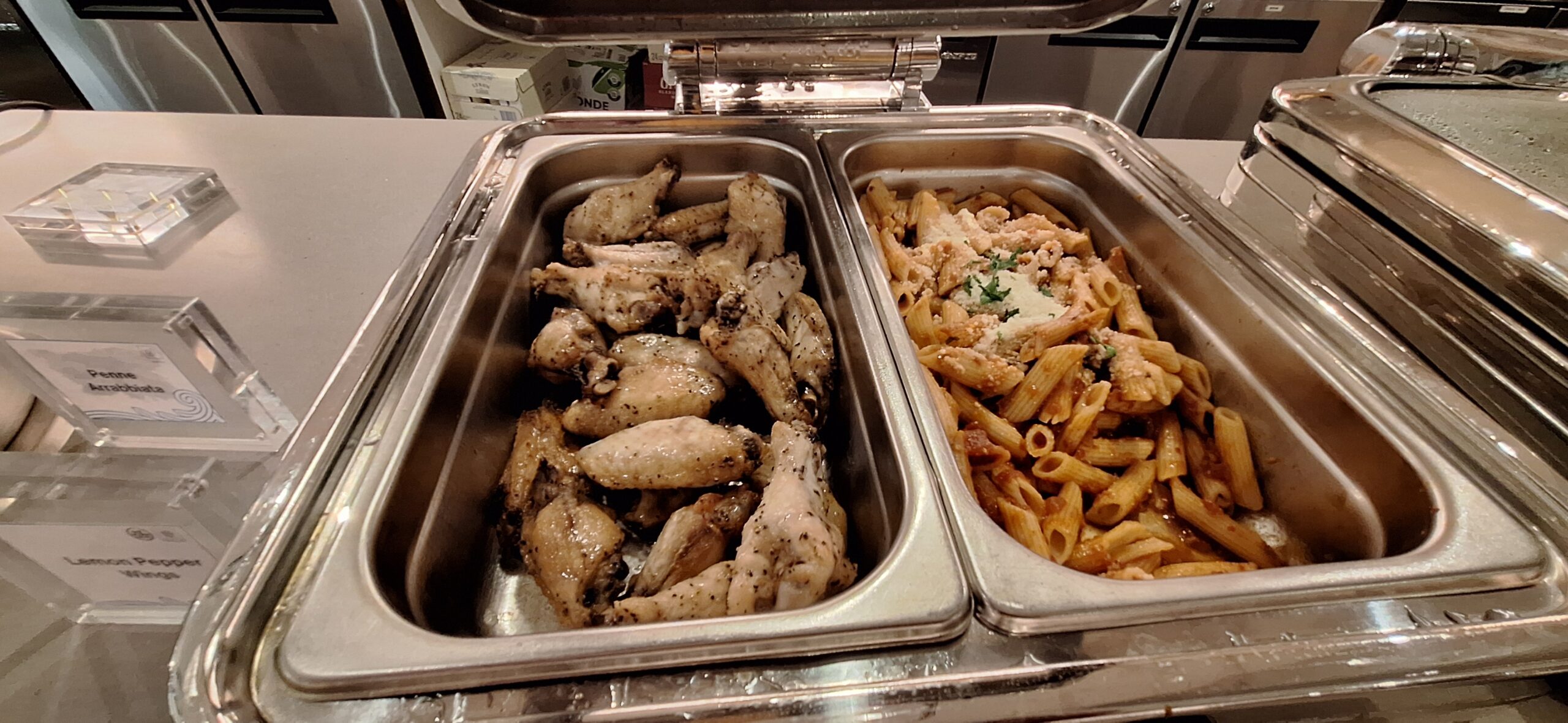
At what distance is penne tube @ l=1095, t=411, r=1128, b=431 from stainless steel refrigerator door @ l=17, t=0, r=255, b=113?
18.1ft

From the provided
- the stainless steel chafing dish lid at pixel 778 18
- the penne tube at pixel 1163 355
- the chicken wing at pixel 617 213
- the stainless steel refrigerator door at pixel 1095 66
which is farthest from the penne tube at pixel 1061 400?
the stainless steel refrigerator door at pixel 1095 66

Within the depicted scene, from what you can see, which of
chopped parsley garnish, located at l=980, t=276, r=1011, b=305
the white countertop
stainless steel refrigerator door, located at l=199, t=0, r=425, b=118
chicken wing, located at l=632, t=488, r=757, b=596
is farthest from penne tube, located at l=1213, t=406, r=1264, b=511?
stainless steel refrigerator door, located at l=199, t=0, r=425, b=118

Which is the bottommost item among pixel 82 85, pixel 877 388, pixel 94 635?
pixel 82 85

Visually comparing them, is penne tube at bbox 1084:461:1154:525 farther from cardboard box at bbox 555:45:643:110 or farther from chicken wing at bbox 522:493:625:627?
cardboard box at bbox 555:45:643:110

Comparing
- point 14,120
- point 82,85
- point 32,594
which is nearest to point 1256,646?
point 32,594

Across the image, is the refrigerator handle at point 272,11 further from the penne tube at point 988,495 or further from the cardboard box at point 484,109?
the penne tube at point 988,495

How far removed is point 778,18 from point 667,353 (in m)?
0.98

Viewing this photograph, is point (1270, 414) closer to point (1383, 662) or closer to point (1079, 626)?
point (1383, 662)

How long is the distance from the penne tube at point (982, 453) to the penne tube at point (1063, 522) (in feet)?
0.39

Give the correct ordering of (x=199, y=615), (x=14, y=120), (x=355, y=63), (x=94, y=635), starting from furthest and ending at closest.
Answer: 1. (x=355, y=63)
2. (x=14, y=120)
3. (x=94, y=635)
4. (x=199, y=615)

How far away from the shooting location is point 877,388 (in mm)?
1188

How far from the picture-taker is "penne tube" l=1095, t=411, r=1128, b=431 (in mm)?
1413

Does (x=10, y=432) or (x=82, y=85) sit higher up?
(x=10, y=432)

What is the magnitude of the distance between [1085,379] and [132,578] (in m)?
1.79
